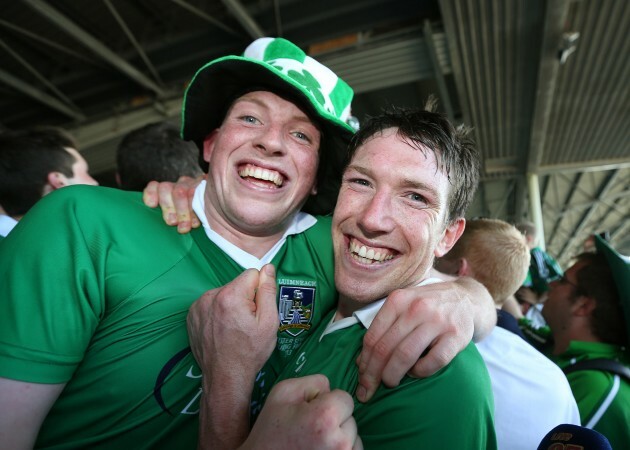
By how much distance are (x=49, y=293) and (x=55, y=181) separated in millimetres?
1919

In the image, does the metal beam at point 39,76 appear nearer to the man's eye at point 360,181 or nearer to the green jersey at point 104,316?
the green jersey at point 104,316

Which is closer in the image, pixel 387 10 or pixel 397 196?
pixel 397 196

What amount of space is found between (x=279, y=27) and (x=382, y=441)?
6.14 m

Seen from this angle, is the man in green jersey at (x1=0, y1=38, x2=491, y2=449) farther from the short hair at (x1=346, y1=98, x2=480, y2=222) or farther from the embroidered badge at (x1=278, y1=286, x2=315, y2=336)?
the short hair at (x1=346, y1=98, x2=480, y2=222)

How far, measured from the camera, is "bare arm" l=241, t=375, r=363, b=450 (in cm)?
90

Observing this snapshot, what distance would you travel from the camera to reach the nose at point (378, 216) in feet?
4.72

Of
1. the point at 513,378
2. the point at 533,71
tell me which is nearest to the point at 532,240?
the point at 533,71

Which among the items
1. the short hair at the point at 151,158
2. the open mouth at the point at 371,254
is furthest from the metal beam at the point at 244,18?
the open mouth at the point at 371,254

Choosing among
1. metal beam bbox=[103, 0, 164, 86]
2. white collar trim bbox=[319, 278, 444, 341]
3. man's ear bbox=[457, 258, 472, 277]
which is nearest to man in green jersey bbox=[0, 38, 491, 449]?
white collar trim bbox=[319, 278, 444, 341]

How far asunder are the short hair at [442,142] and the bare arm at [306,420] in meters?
0.89

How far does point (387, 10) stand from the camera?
5859 mm

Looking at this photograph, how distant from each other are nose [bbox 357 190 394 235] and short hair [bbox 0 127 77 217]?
2.32 metres

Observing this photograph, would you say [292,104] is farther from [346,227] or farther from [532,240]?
[532,240]

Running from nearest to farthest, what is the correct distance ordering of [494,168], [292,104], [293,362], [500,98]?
[293,362] < [292,104] < [500,98] < [494,168]
